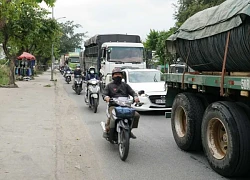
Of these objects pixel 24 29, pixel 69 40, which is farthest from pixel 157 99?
pixel 69 40

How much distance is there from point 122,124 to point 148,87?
21.9ft

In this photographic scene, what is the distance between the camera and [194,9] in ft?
144

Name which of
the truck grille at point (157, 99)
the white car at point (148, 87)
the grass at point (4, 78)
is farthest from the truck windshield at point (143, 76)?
the grass at point (4, 78)

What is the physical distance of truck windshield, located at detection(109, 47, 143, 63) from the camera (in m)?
21.6

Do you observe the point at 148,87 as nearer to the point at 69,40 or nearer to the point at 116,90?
the point at 116,90

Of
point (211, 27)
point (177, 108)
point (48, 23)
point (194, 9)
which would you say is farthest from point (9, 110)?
point (194, 9)

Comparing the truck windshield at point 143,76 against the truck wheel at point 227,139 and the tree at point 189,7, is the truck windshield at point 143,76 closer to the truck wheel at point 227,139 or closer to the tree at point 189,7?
the truck wheel at point 227,139

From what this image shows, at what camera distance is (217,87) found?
21.2 ft

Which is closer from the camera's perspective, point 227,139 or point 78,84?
point 227,139

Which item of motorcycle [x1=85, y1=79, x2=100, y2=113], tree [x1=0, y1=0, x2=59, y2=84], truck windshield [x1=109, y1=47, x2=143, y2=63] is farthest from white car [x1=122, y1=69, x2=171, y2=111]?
tree [x1=0, y1=0, x2=59, y2=84]

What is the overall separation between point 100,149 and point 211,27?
3.21 m

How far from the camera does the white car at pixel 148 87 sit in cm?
1325

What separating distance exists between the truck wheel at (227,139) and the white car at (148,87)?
196 inches

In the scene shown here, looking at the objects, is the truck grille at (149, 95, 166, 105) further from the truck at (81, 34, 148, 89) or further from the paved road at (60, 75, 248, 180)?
the truck at (81, 34, 148, 89)
